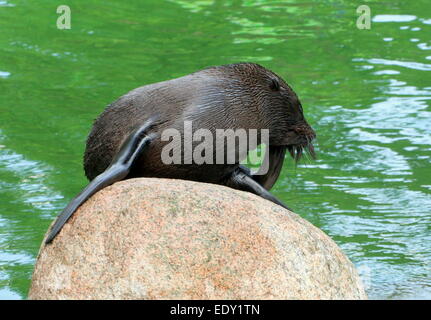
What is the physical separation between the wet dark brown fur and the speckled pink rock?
18.0 inches

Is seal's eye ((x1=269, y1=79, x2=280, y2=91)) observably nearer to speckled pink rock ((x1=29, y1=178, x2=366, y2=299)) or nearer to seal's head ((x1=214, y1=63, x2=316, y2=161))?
seal's head ((x1=214, y1=63, x2=316, y2=161))

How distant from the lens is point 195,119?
6434mm

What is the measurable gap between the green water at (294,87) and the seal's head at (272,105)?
1.77 m

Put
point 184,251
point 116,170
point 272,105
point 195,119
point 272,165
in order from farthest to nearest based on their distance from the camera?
point 272,165, point 272,105, point 195,119, point 116,170, point 184,251

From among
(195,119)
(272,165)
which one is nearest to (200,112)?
(195,119)

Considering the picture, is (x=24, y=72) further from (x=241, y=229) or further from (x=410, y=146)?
(x=241, y=229)

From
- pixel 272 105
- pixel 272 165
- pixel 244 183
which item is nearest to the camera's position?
pixel 244 183

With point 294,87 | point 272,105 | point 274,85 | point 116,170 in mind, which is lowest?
point 294,87

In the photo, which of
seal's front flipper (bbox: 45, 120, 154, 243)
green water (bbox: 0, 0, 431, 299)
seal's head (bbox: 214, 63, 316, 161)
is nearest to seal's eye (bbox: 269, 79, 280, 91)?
seal's head (bbox: 214, 63, 316, 161)

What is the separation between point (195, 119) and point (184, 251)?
1136mm

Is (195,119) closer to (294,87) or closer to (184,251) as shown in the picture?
(184,251)

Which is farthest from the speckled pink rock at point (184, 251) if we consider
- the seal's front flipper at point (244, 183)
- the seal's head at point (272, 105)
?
the seal's head at point (272, 105)

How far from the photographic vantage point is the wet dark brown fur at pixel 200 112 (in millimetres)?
6438

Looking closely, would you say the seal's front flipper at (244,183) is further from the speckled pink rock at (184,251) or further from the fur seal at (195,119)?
the speckled pink rock at (184,251)
